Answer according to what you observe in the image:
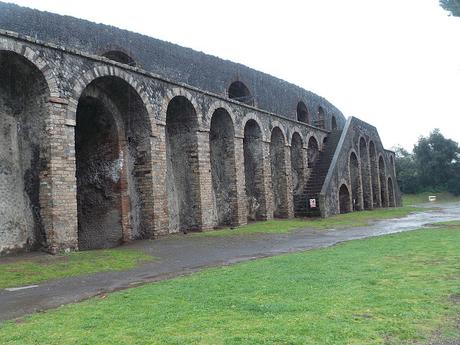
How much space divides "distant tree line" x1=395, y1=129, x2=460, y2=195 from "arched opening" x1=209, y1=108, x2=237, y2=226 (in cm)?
3460

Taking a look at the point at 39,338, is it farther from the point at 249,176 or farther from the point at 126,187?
the point at 249,176

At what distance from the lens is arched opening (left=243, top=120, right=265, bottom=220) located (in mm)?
Answer: 17766

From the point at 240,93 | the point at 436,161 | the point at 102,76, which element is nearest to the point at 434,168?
the point at 436,161

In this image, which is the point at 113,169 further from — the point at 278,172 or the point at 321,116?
the point at 321,116

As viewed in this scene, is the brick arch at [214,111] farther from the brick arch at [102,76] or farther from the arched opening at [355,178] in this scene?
the arched opening at [355,178]

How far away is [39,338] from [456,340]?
301 centimetres

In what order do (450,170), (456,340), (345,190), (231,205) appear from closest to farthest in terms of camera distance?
(456,340)
(231,205)
(345,190)
(450,170)

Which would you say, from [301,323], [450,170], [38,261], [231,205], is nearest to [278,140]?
[231,205]

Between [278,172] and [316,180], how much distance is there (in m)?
2.93

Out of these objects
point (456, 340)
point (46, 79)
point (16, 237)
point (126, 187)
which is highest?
point (46, 79)

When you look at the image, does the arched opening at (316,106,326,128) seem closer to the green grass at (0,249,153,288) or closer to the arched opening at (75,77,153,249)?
the arched opening at (75,77,153,249)

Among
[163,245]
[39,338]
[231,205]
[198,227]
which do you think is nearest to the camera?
[39,338]

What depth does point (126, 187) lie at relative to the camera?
12.1 metres

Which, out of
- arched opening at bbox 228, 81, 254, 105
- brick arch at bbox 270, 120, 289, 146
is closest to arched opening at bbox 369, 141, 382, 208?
brick arch at bbox 270, 120, 289, 146
